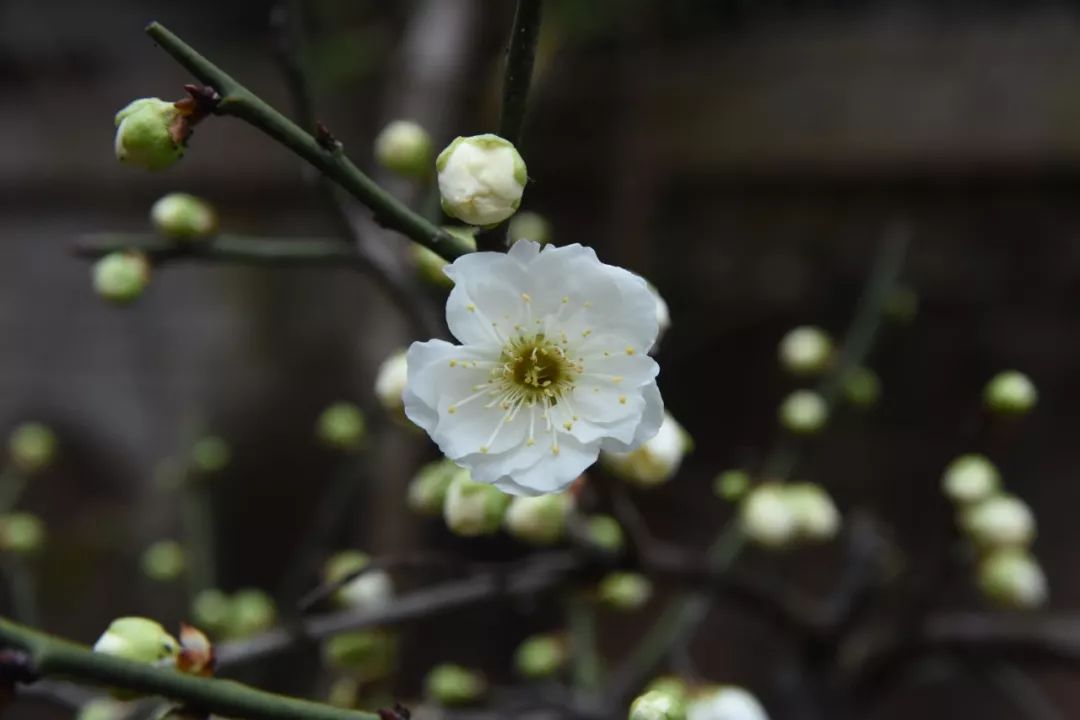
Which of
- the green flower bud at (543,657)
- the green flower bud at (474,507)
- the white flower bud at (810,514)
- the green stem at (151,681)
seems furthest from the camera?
the green flower bud at (543,657)

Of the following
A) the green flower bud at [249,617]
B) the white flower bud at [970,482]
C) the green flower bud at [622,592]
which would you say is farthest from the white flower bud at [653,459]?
the green flower bud at [249,617]

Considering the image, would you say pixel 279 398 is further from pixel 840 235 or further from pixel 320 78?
pixel 840 235

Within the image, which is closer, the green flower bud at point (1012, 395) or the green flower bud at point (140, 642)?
the green flower bud at point (140, 642)

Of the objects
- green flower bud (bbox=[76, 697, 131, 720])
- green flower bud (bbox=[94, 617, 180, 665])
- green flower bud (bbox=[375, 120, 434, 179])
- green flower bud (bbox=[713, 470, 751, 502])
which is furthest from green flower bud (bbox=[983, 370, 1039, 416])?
green flower bud (bbox=[76, 697, 131, 720])

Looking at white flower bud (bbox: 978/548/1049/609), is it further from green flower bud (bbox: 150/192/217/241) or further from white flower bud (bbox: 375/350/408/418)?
green flower bud (bbox: 150/192/217/241)

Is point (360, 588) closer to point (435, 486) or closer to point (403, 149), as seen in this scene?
point (435, 486)

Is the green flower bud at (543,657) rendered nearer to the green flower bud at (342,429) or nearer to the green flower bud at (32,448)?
the green flower bud at (342,429)
